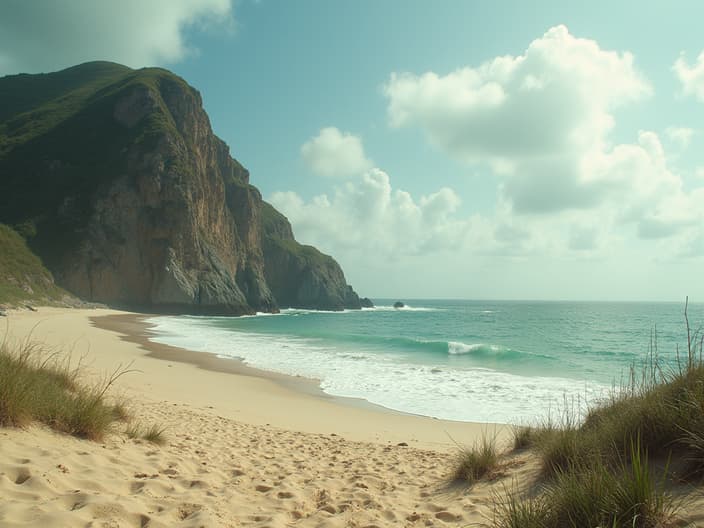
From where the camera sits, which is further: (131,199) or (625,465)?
(131,199)

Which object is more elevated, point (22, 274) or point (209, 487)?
point (22, 274)

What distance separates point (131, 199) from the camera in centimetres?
5806

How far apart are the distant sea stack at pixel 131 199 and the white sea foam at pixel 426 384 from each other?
38.8 m

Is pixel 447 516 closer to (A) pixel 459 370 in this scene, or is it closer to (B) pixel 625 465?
(B) pixel 625 465

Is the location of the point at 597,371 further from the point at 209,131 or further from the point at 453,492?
the point at 209,131

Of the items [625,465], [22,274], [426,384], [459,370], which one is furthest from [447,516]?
[22,274]

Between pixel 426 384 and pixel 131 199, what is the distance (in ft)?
186

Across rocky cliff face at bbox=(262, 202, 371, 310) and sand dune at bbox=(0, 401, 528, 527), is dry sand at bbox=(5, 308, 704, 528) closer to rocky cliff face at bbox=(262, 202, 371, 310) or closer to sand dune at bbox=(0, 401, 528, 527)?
sand dune at bbox=(0, 401, 528, 527)

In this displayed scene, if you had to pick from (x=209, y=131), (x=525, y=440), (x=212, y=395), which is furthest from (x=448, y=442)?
(x=209, y=131)

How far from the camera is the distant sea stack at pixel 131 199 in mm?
54281

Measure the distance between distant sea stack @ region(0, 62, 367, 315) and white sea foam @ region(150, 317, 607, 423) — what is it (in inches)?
1526

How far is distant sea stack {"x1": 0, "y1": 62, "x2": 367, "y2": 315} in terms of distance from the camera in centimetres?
5428

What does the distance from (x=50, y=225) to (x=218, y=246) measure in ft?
78.6

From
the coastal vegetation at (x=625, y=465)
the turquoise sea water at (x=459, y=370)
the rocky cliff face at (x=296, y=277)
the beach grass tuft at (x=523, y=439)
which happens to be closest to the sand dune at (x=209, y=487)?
the coastal vegetation at (x=625, y=465)
